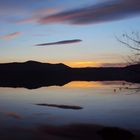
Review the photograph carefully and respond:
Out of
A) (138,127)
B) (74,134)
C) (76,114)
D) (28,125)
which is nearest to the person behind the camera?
(74,134)

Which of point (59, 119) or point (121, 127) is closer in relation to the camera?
point (121, 127)

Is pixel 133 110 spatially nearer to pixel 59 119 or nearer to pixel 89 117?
pixel 89 117

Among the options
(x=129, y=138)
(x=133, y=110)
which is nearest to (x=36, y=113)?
(x=133, y=110)

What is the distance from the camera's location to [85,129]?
893 inches

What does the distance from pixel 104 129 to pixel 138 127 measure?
2.38 m

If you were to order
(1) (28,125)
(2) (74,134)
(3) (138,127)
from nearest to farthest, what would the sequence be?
(2) (74,134) < (3) (138,127) < (1) (28,125)

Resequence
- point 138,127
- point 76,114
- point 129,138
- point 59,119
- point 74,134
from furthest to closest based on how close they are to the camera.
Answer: point 76,114 → point 59,119 → point 138,127 → point 74,134 → point 129,138

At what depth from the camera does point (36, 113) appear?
3083cm

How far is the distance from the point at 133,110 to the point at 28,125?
1038 centimetres

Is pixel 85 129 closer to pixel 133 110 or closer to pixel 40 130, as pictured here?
pixel 40 130

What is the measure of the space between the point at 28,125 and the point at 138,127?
7314 millimetres

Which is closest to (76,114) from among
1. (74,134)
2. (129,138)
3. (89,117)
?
(89,117)

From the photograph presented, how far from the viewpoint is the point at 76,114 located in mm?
29953

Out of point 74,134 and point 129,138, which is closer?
point 129,138
